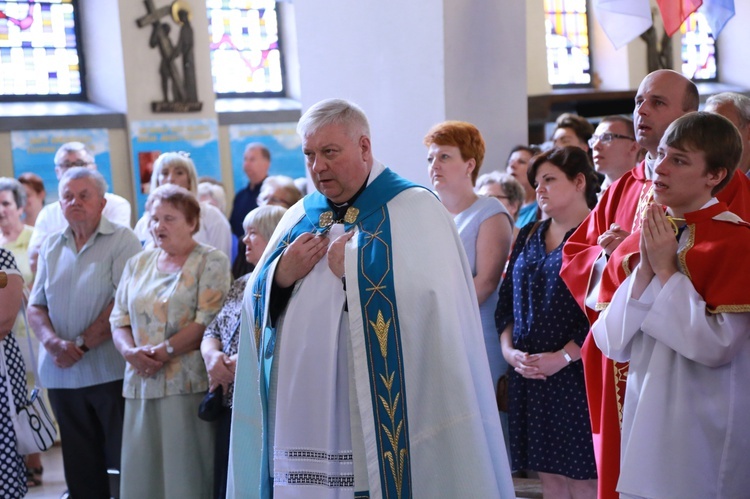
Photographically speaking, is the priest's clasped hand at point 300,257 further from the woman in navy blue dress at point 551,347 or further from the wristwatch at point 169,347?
the wristwatch at point 169,347

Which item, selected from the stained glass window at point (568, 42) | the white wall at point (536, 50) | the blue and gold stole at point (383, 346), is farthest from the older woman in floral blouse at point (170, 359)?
the stained glass window at point (568, 42)

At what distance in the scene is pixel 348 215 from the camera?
3361mm

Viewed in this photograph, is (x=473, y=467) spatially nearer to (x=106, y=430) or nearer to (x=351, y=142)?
(x=351, y=142)

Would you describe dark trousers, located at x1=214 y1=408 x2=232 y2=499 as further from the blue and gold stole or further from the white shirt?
the white shirt

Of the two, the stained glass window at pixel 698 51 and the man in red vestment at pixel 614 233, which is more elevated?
the stained glass window at pixel 698 51

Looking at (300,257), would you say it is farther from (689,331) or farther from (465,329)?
(689,331)

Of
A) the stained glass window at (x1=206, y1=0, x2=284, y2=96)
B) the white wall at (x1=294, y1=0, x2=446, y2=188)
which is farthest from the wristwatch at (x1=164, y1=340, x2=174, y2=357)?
the stained glass window at (x1=206, y1=0, x2=284, y2=96)

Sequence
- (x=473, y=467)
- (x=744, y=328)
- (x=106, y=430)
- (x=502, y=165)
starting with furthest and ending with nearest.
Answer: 1. (x=502, y=165)
2. (x=106, y=430)
3. (x=473, y=467)
4. (x=744, y=328)

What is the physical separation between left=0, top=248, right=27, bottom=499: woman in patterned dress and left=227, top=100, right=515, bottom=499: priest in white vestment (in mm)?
1256

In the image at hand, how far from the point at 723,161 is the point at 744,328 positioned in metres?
0.49

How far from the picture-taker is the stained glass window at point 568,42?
1485 centimetres

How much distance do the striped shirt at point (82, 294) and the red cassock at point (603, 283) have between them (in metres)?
2.71

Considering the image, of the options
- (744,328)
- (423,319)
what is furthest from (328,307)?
(744,328)

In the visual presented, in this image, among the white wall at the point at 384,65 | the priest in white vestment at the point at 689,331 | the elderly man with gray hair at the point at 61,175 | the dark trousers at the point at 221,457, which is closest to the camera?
the priest in white vestment at the point at 689,331
